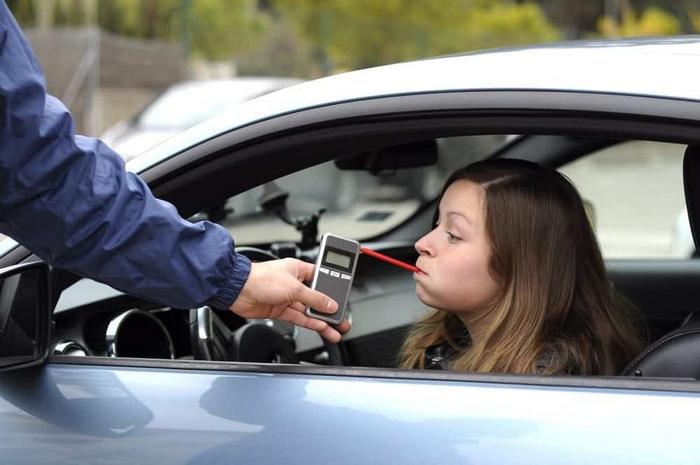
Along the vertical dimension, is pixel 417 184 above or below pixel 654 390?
above

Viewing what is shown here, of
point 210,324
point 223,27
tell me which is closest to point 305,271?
point 210,324

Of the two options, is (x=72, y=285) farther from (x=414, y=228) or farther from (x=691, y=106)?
(x=414, y=228)

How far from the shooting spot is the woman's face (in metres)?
2.07

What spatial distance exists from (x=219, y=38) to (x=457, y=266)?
22.4 m

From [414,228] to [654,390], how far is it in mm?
2097

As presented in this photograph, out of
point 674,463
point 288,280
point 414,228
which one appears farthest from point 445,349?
point 414,228

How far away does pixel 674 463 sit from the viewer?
1.49 metres

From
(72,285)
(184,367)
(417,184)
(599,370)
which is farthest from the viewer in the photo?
(417,184)

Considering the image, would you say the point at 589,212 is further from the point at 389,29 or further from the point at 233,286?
the point at 389,29

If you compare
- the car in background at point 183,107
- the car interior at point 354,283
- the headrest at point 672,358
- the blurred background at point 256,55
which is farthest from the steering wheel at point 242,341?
the car in background at point 183,107

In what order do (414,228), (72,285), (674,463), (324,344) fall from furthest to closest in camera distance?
(414,228) → (324,344) → (72,285) → (674,463)

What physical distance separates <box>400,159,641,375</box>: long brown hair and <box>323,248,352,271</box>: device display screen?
28cm

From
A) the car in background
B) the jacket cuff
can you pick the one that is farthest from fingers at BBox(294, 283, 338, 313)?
the car in background

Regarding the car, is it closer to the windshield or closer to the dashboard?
the dashboard
